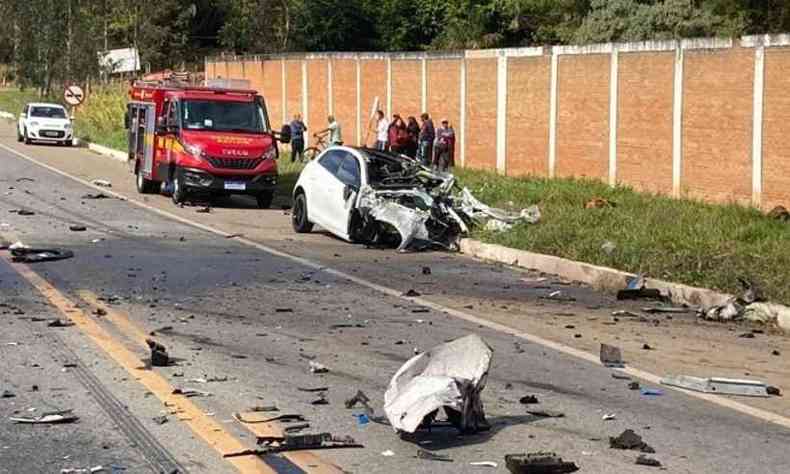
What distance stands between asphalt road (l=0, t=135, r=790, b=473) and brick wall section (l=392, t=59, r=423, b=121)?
19154 mm

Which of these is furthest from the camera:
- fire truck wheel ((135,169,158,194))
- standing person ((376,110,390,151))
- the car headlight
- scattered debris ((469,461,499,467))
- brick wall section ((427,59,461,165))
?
standing person ((376,110,390,151))

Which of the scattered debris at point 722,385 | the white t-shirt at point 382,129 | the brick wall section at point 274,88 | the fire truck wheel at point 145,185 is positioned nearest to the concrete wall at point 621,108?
the white t-shirt at point 382,129

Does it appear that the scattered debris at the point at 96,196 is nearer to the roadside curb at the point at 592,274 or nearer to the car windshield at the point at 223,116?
the car windshield at the point at 223,116

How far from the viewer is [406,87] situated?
119 ft

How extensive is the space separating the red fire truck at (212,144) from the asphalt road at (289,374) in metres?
8.24

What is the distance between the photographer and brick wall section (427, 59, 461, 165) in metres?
33.2

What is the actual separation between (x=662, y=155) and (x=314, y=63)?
2072 centimetres

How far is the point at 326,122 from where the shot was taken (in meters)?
42.2

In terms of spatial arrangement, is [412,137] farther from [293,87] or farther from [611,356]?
[611,356]

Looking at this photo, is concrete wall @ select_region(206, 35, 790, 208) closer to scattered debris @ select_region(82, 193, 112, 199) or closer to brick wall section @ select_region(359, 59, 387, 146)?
brick wall section @ select_region(359, 59, 387, 146)

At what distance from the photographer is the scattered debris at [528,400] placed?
8461 millimetres

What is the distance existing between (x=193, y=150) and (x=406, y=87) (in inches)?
484

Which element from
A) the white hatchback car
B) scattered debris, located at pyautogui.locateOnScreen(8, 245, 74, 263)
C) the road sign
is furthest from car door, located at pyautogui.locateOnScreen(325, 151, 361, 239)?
the road sign

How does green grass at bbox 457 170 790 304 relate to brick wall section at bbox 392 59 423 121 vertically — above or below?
below
